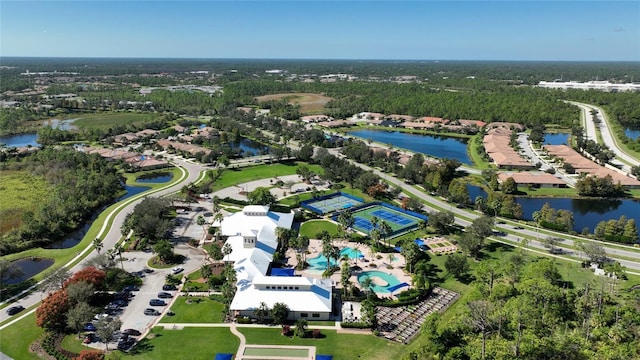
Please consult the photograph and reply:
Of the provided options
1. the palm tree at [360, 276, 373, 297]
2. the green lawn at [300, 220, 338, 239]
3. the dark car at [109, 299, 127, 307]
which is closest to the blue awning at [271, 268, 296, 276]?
the palm tree at [360, 276, 373, 297]

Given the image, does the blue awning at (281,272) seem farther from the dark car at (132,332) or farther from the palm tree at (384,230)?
the dark car at (132,332)

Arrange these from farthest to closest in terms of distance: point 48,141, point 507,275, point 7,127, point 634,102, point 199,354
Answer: point 634,102 < point 7,127 < point 48,141 < point 507,275 < point 199,354

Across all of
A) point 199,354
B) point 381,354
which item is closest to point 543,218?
point 381,354

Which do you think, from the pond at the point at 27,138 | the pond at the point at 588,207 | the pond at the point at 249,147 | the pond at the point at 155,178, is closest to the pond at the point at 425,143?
the pond at the point at 588,207

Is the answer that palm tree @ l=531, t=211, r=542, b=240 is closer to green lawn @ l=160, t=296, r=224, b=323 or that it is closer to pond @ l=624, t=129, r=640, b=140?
green lawn @ l=160, t=296, r=224, b=323

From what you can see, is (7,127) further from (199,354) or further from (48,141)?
(199,354)
